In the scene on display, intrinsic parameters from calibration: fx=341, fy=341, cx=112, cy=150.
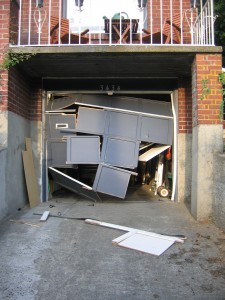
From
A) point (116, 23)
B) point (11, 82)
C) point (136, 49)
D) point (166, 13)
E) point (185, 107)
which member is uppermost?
point (166, 13)

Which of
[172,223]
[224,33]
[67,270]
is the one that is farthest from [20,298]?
[224,33]

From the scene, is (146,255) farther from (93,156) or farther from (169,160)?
(169,160)

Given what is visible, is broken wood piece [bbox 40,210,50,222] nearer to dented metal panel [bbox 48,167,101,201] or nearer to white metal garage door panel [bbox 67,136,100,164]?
dented metal panel [bbox 48,167,101,201]

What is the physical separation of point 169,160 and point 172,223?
9.18 feet

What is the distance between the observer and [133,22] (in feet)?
22.0

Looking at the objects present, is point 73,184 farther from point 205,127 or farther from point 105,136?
point 205,127

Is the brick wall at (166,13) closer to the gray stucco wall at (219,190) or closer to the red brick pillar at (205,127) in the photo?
the red brick pillar at (205,127)

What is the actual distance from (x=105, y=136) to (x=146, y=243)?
318 cm

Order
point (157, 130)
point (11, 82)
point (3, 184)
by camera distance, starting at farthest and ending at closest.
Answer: point (157, 130) → point (11, 82) → point (3, 184)

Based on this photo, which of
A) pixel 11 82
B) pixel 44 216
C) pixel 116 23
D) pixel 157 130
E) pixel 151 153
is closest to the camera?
pixel 44 216

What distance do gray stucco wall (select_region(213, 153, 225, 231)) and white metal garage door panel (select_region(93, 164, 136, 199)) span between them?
6.97 ft

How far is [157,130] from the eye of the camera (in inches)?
294

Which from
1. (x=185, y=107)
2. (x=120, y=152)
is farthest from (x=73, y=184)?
(x=185, y=107)

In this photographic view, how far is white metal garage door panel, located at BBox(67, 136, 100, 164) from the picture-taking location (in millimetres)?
7203
